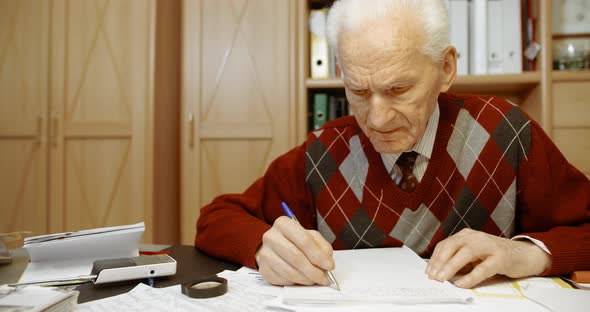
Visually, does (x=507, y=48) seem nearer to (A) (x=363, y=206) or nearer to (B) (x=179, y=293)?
(A) (x=363, y=206)

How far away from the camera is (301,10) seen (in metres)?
2.12

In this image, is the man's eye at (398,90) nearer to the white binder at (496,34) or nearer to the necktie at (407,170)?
the necktie at (407,170)

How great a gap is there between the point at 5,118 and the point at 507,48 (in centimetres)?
251

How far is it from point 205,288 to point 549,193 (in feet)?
2.67

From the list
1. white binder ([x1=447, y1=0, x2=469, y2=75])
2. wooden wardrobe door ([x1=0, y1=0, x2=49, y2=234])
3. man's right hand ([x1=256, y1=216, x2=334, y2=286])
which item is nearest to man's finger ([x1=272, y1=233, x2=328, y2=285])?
man's right hand ([x1=256, y1=216, x2=334, y2=286])

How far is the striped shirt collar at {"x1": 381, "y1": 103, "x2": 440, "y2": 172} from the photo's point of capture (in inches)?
42.0

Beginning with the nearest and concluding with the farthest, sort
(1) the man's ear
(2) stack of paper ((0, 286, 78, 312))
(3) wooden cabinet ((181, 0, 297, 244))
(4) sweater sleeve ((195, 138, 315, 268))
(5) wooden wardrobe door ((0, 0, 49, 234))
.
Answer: (2) stack of paper ((0, 286, 78, 312)) → (4) sweater sleeve ((195, 138, 315, 268)) → (1) the man's ear → (3) wooden cabinet ((181, 0, 297, 244)) → (5) wooden wardrobe door ((0, 0, 49, 234))

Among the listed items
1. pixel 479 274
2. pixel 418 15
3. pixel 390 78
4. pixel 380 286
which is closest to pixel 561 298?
pixel 479 274

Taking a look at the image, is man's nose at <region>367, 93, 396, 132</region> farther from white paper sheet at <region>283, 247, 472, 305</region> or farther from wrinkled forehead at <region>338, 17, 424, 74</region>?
white paper sheet at <region>283, 247, 472, 305</region>

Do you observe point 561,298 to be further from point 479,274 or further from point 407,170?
point 407,170

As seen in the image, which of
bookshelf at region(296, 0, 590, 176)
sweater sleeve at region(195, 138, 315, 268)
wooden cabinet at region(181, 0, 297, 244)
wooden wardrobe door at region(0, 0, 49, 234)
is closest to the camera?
sweater sleeve at region(195, 138, 315, 268)

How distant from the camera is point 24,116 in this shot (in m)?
2.29

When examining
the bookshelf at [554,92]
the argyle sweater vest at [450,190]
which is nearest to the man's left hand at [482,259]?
the argyle sweater vest at [450,190]

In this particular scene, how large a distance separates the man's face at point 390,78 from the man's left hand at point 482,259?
0.28 meters
